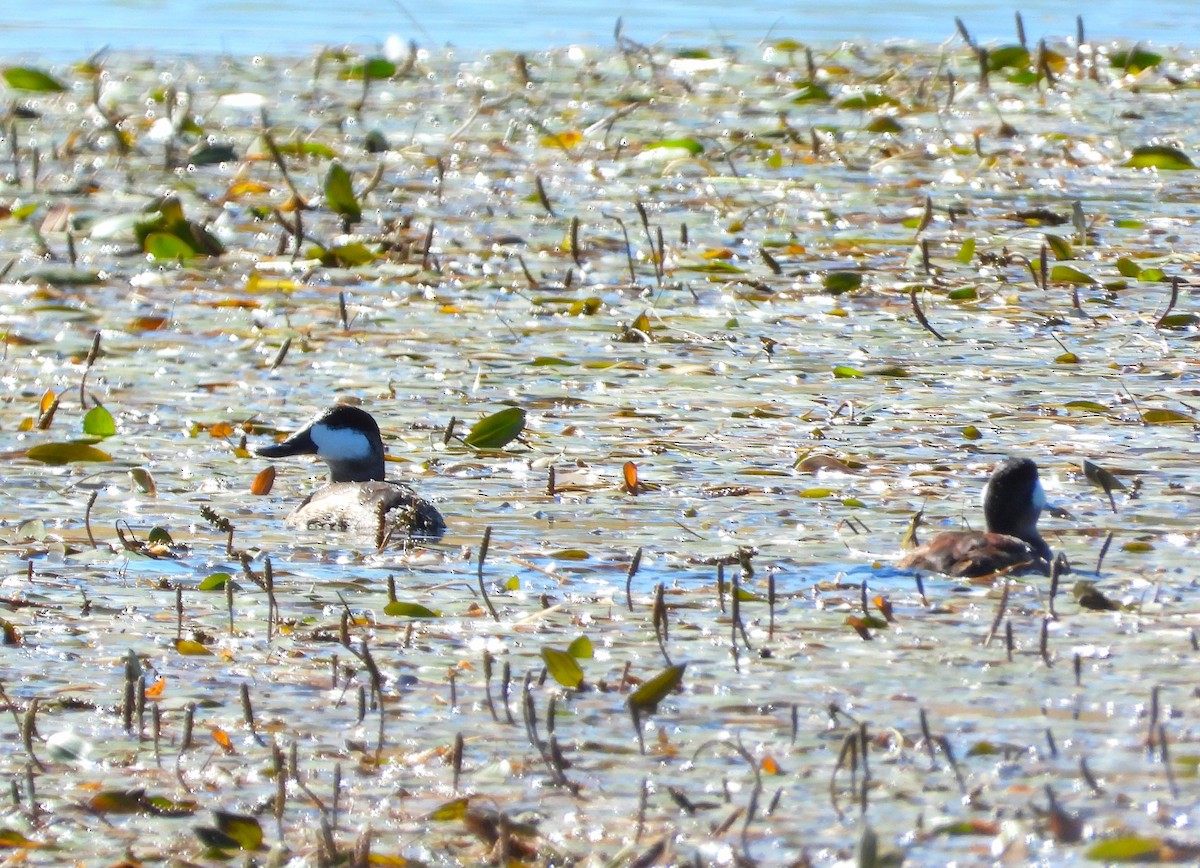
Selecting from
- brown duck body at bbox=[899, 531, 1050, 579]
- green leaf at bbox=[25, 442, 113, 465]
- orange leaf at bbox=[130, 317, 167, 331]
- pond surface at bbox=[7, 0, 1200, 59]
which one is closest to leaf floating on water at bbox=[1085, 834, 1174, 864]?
brown duck body at bbox=[899, 531, 1050, 579]

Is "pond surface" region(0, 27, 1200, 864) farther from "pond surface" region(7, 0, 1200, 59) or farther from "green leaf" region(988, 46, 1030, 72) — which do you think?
"pond surface" region(7, 0, 1200, 59)

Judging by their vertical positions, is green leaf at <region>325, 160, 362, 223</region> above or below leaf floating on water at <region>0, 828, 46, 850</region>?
above

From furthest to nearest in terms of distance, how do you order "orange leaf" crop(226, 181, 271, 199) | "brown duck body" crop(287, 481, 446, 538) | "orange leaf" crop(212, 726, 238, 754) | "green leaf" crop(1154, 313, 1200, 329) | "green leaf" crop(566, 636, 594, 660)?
1. "orange leaf" crop(226, 181, 271, 199)
2. "green leaf" crop(1154, 313, 1200, 329)
3. "brown duck body" crop(287, 481, 446, 538)
4. "green leaf" crop(566, 636, 594, 660)
5. "orange leaf" crop(212, 726, 238, 754)

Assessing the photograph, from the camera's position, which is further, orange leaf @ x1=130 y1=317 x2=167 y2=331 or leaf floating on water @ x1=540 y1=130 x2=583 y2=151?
leaf floating on water @ x1=540 y1=130 x2=583 y2=151

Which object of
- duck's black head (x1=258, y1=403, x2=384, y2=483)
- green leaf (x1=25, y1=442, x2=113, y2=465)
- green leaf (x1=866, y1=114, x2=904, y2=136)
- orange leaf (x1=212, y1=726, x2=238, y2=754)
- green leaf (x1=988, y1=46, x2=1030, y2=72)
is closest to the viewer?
orange leaf (x1=212, y1=726, x2=238, y2=754)

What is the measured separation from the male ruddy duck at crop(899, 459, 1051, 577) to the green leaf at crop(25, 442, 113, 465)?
261cm

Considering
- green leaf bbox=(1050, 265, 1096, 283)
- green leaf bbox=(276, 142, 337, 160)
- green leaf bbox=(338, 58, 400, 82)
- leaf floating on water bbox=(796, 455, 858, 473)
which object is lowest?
leaf floating on water bbox=(796, 455, 858, 473)

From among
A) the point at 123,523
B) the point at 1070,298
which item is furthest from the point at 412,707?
the point at 1070,298

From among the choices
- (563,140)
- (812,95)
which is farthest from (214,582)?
(812,95)

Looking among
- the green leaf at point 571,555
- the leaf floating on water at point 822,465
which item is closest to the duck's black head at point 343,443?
the green leaf at point 571,555

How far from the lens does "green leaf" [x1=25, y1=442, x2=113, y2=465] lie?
23.1 feet

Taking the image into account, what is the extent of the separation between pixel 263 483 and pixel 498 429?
743 mm

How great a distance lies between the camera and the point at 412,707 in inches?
191

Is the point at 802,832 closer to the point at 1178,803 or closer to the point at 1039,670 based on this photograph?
the point at 1178,803
